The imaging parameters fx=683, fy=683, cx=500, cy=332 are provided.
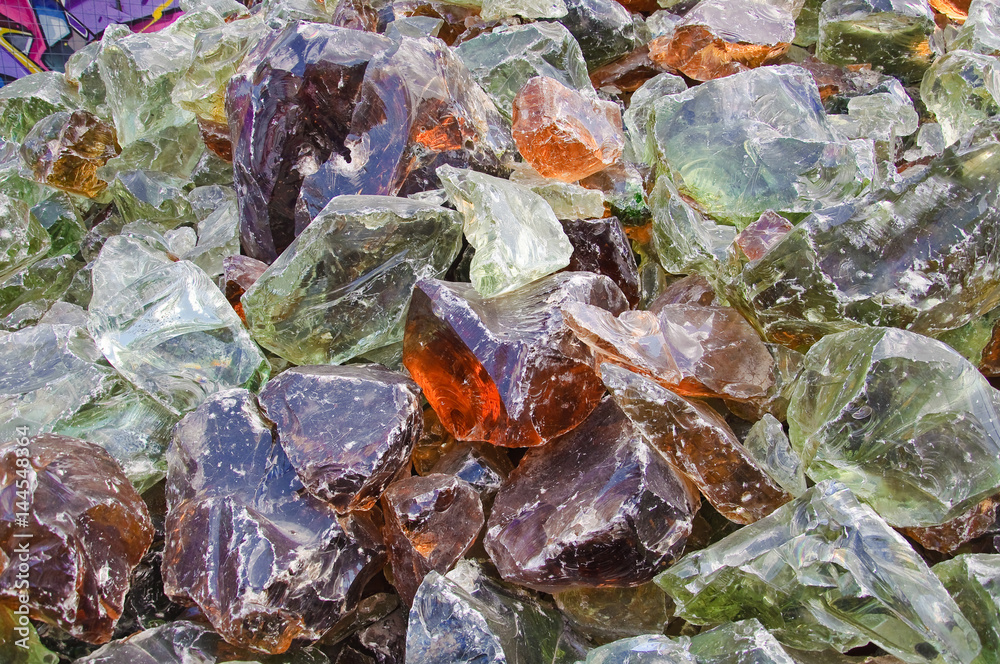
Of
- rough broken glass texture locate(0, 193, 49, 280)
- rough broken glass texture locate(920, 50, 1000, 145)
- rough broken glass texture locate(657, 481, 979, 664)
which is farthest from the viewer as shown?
rough broken glass texture locate(0, 193, 49, 280)

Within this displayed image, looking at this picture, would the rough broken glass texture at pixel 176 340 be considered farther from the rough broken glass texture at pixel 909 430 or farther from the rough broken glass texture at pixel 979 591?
the rough broken glass texture at pixel 979 591

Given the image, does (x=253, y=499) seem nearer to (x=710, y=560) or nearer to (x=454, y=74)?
(x=710, y=560)

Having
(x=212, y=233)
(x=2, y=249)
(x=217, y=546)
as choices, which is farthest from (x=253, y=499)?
(x=2, y=249)

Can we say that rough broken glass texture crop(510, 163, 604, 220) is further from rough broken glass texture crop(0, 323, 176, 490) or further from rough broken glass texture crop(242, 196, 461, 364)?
rough broken glass texture crop(0, 323, 176, 490)

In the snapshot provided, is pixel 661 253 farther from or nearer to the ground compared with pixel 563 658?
farther from the ground

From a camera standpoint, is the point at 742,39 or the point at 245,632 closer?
the point at 245,632

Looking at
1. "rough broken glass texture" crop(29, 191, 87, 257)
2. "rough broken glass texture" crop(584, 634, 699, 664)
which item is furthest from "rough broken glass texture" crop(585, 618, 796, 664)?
"rough broken glass texture" crop(29, 191, 87, 257)
